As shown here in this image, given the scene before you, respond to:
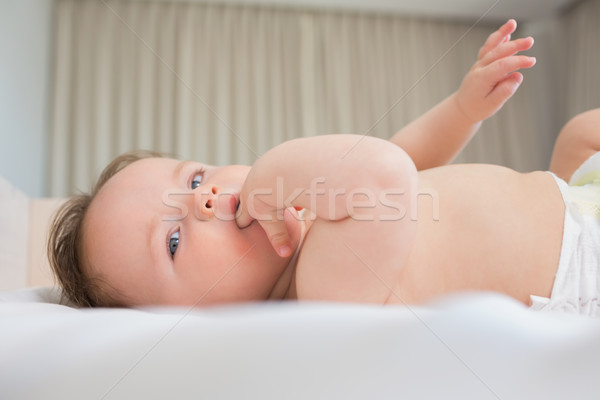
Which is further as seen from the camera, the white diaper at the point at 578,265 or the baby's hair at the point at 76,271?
the baby's hair at the point at 76,271

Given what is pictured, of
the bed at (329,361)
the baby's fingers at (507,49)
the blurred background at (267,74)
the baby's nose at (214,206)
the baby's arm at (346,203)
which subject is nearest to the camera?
the bed at (329,361)

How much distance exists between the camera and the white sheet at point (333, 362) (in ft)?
1.19

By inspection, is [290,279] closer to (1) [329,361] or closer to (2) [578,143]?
(1) [329,361]

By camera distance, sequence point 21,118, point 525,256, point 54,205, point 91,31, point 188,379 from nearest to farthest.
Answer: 1. point 188,379
2. point 525,256
3. point 54,205
4. point 21,118
5. point 91,31

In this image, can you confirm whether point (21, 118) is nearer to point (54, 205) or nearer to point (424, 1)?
point (54, 205)

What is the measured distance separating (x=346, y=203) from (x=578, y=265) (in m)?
0.34

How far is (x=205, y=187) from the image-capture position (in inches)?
31.4

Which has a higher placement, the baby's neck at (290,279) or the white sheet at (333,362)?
the white sheet at (333,362)

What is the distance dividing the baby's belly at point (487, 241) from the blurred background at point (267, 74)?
7.54 ft

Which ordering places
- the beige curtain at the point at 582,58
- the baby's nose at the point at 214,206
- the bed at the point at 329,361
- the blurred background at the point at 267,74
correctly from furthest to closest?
the beige curtain at the point at 582,58
the blurred background at the point at 267,74
the baby's nose at the point at 214,206
the bed at the point at 329,361

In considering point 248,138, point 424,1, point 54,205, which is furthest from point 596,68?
point 54,205

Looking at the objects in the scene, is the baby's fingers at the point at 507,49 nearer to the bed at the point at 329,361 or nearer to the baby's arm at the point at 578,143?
the baby's arm at the point at 578,143

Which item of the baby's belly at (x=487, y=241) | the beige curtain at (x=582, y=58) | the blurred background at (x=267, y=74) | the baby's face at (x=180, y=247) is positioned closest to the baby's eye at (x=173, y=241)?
the baby's face at (x=180, y=247)

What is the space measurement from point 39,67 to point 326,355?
110 inches
